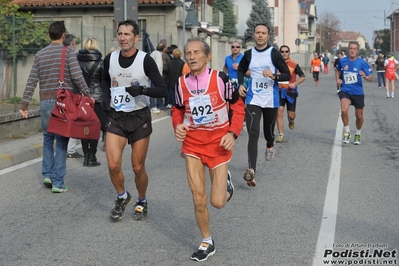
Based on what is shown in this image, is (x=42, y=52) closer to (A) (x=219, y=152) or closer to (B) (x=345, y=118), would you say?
(A) (x=219, y=152)

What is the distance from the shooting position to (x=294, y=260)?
5.63m

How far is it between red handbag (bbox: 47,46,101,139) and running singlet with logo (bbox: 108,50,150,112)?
1365 millimetres

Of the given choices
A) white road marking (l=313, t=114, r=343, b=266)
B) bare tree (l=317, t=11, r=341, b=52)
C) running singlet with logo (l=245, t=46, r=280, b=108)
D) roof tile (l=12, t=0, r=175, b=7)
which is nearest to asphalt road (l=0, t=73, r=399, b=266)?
white road marking (l=313, t=114, r=343, b=266)

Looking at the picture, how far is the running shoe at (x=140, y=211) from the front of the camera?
278 inches

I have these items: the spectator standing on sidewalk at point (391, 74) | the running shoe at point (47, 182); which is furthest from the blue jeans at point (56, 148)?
the spectator standing on sidewalk at point (391, 74)

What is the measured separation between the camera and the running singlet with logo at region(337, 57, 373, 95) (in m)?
12.4

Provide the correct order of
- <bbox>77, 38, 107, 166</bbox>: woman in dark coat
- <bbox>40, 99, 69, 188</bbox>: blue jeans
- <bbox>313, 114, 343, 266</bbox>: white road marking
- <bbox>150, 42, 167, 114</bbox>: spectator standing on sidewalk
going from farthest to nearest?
<bbox>150, 42, 167, 114</bbox>: spectator standing on sidewalk, <bbox>77, 38, 107, 166</bbox>: woman in dark coat, <bbox>40, 99, 69, 188</bbox>: blue jeans, <bbox>313, 114, 343, 266</bbox>: white road marking

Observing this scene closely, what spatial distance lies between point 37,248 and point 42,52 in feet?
9.81

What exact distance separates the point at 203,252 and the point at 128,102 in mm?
1892

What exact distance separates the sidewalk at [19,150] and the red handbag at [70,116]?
2.56 m

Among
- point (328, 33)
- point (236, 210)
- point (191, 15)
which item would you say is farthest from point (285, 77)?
point (328, 33)

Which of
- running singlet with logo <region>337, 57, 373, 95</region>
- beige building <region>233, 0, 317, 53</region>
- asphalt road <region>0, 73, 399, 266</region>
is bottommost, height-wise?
asphalt road <region>0, 73, 399, 266</region>

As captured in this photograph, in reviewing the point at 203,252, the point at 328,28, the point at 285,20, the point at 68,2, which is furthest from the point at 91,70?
the point at 328,28

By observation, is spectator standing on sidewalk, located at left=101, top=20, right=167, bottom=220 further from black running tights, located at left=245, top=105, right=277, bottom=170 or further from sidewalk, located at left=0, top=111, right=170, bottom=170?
sidewalk, located at left=0, top=111, right=170, bottom=170
